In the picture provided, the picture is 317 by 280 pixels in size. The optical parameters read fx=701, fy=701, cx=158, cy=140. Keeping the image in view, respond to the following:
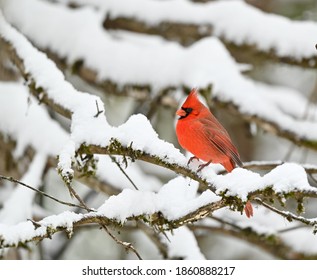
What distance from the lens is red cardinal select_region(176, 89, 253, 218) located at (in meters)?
2.96

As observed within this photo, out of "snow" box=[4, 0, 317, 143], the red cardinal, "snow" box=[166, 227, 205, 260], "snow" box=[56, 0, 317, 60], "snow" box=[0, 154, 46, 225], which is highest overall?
the red cardinal

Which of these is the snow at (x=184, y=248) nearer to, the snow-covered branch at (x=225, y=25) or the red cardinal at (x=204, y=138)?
the red cardinal at (x=204, y=138)

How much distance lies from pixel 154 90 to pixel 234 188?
2.70 meters

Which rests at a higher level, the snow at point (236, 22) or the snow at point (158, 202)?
the snow at point (158, 202)

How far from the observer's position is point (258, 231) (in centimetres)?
441

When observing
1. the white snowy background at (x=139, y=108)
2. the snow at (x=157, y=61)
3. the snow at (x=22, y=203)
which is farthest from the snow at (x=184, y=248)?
the snow at (x=157, y=61)

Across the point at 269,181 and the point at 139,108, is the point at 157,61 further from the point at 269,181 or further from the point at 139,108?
the point at 269,181

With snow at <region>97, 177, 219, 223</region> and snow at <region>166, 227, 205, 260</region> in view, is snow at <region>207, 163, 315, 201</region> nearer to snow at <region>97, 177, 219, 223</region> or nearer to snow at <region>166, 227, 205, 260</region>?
snow at <region>97, 177, 219, 223</region>

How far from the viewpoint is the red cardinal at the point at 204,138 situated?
9.72 ft

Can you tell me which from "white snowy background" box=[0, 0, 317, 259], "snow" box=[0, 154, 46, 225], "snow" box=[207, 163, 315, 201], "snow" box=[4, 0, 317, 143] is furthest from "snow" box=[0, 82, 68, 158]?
"snow" box=[207, 163, 315, 201]

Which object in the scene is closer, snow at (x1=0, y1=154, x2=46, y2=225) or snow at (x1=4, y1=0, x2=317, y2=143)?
snow at (x1=0, y1=154, x2=46, y2=225)

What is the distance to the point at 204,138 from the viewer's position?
3.00 m

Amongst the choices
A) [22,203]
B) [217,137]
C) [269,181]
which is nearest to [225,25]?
[22,203]

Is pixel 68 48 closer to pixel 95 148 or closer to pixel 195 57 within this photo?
pixel 195 57
